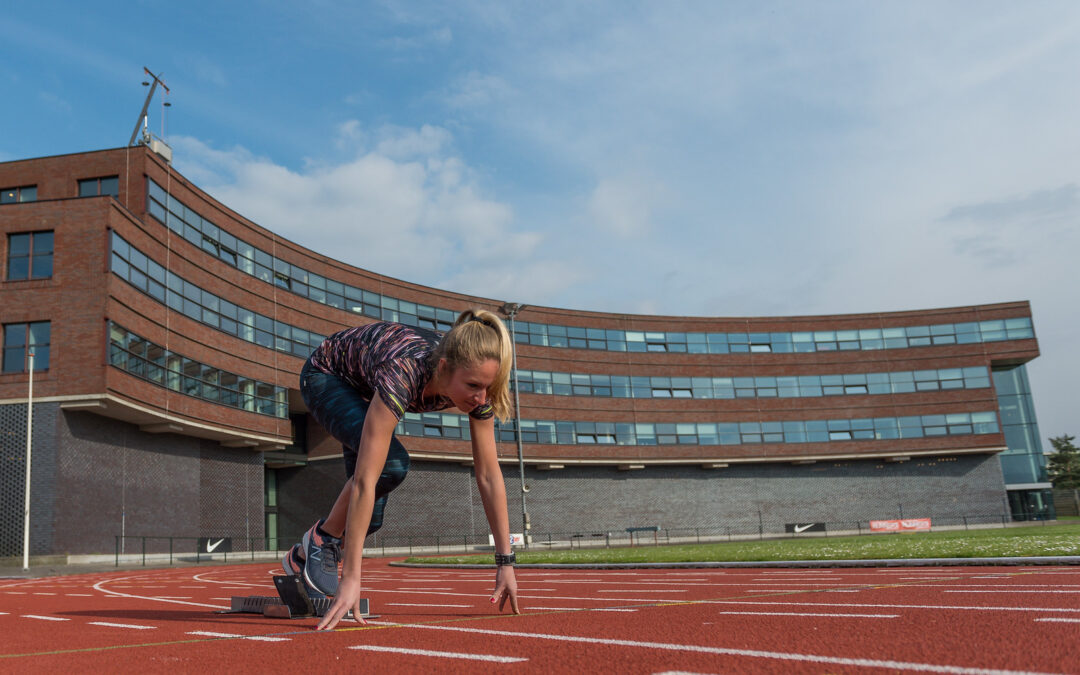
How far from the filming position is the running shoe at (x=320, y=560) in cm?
518

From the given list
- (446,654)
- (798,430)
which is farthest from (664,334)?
(446,654)

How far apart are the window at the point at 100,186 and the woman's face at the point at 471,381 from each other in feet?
112

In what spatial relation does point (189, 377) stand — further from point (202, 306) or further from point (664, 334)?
point (664, 334)

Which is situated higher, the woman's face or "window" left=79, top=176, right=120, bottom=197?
"window" left=79, top=176, right=120, bottom=197

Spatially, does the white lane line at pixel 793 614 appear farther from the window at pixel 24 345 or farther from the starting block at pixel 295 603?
the window at pixel 24 345

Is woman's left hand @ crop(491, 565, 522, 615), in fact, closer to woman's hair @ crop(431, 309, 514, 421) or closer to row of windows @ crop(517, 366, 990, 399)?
woman's hair @ crop(431, 309, 514, 421)

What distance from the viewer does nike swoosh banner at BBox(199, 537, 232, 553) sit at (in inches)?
1387

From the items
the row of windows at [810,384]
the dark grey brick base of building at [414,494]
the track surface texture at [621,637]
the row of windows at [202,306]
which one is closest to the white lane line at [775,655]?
the track surface texture at [621,637]

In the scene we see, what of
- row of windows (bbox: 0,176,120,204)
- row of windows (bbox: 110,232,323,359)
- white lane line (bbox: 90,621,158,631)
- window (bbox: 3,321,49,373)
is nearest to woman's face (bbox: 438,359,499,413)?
white lane line (bbox: 90,621,158,631)

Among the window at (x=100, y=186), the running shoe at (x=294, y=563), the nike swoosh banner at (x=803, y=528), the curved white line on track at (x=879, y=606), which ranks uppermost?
the window at (x=100, y=186)

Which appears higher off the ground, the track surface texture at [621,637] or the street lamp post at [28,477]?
the street lamp post at [28,477]

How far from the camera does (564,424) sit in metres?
51.0

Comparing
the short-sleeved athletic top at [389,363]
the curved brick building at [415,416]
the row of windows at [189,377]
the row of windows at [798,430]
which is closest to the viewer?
the short-sleeved athletic top at [389,363]

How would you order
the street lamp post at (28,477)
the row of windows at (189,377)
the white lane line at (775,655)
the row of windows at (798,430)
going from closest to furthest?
the white lane line at (775,655) < the street lamp post at (28,477) < the row of windows at (189,377) < the row of windows at (798,430)
